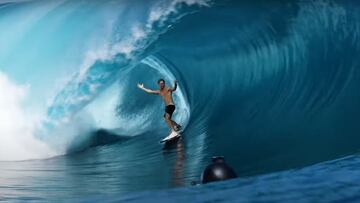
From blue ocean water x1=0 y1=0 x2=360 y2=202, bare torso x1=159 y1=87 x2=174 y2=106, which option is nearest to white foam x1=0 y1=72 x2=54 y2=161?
blue ocean water x1=0 y1=0 x2=360 y2=202

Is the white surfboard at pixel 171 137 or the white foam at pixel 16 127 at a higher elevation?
the white foam at pixel 16 127

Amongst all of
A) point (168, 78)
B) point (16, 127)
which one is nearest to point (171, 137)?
point (16, 127)

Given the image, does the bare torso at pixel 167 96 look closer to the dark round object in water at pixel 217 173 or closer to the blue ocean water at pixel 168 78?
the blue ocean water at pixel 168 78

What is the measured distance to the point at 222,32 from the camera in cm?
748

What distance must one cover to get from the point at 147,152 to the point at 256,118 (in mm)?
1395

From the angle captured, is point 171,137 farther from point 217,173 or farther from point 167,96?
point 217,173

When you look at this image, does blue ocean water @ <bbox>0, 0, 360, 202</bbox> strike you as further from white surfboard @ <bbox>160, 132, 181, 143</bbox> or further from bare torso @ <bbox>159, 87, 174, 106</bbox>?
bare torso @ <bbox>159, 87, 174, 106</bbox>

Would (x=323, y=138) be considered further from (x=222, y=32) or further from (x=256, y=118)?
(x=222, y=32)

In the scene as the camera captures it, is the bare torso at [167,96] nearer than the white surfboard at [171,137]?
No

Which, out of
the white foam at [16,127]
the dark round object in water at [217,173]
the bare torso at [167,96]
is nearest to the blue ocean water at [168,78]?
the white foam at [16,127]

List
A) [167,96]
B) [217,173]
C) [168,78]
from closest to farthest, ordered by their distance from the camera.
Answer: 1. [217,173]
2. [167,96]
3. [168,78]

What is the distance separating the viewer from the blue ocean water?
6.02 m

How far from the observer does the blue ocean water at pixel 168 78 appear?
6023 mm

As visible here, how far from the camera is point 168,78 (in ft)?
27.1
